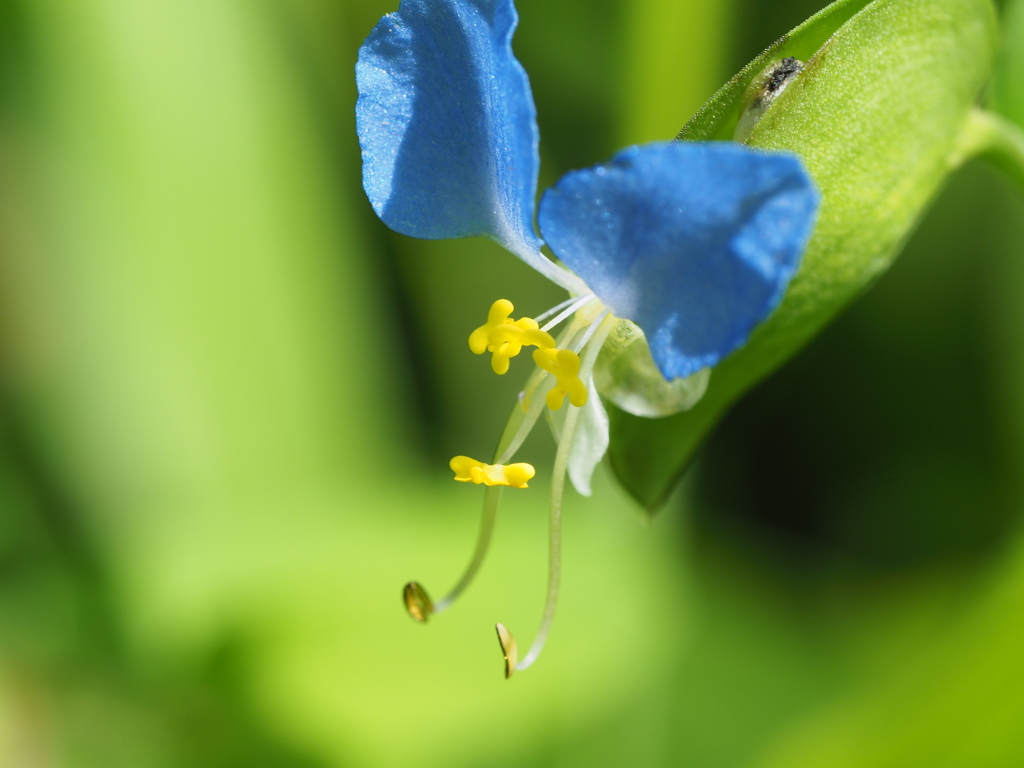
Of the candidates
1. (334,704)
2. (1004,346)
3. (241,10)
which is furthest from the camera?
(241,10)

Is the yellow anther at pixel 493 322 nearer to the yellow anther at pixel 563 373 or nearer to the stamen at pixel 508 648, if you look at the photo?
the yellow anther at pixel 563 373

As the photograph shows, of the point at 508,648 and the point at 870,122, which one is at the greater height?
the point at 870,122

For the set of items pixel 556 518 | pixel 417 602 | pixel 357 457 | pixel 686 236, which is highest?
pixel 686 236

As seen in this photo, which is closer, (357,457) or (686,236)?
(686,236)

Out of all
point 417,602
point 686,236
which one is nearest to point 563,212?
Result: point 686,236

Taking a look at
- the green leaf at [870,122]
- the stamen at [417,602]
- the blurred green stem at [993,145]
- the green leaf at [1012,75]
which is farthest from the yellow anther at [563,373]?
the green leaf at [1012,75]

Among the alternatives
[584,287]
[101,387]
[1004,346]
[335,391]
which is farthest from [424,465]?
[584,287]

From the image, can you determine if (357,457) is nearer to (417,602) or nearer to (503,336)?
(417,602)

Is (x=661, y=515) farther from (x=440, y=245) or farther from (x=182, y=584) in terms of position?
(x=182, y=584)
